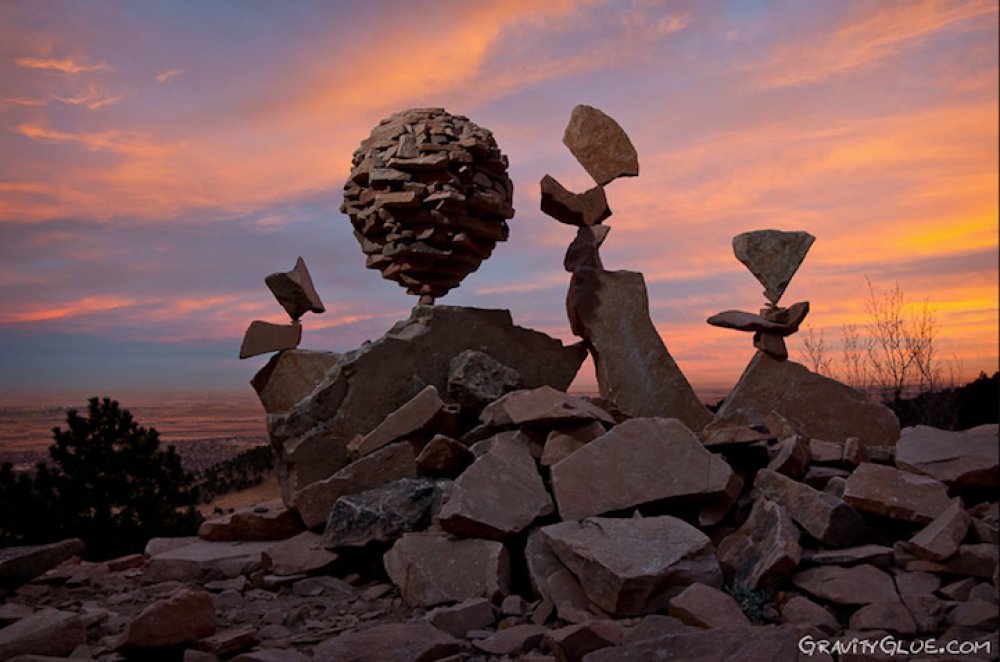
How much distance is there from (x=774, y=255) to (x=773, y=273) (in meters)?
0.16

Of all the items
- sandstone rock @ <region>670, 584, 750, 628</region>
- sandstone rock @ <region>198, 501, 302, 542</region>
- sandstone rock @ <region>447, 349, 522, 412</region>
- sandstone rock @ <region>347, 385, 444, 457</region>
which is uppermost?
sandstone rock @ <region>447, 349, 522, 412</region>

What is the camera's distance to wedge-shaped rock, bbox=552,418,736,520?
491 cm

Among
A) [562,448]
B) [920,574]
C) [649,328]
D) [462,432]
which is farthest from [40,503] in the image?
[920,574]

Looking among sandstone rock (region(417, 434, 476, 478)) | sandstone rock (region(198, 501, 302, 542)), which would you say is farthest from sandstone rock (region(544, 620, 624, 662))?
sandstone rock (region(198, 501, 302, 542))

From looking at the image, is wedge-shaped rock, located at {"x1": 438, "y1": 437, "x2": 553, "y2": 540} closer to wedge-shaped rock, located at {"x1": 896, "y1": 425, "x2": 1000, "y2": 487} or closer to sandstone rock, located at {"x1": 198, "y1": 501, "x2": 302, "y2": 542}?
sandstone rock, located at {"x1": 198, "y1": 501, "x2": 302, "y2": 542}

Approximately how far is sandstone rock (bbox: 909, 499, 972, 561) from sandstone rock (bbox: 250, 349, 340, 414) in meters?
5.31

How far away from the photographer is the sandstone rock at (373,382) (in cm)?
663

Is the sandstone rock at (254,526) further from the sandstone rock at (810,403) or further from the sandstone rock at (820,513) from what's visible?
the sandstone rock at (810,403)

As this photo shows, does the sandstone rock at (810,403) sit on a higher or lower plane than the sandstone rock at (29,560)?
higher

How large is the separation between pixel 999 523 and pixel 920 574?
0.85m

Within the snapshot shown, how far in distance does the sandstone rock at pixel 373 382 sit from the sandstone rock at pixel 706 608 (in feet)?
10.7

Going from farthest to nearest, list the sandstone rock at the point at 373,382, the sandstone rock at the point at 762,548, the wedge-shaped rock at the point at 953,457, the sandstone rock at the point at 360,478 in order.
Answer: the sandstone rock at the point at 373,382
the sandstone rock at the point at 360,478
the wedge-shaped rock at the point at 953,457
the sandstone rock at the point at 762,548

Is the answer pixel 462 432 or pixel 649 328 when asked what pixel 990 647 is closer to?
pixel 462 432

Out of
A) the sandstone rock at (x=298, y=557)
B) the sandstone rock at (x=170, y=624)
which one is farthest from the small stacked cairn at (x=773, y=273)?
the sandstone rock at (x=170, y=624)
